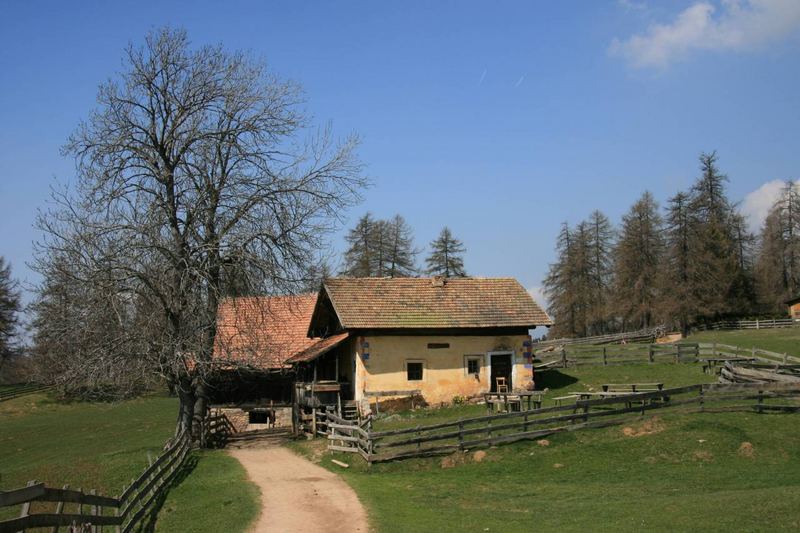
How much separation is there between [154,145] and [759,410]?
22794 millimetres

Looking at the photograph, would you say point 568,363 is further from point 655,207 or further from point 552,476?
point 655,207

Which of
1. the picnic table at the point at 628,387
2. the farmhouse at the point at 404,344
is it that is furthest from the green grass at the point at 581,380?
the picnic table at the point at 628,387

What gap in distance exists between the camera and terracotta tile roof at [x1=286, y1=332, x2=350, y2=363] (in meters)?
28.8

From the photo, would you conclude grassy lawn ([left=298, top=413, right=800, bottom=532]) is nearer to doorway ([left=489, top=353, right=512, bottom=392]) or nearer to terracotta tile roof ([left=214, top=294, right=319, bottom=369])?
terracotta tile roof ([left=214, top=294, right=319, bottom=369])

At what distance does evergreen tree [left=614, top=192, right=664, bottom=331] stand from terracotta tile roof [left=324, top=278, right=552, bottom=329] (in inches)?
1267

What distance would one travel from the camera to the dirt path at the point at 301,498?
13.8 metres

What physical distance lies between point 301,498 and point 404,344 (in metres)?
13.4

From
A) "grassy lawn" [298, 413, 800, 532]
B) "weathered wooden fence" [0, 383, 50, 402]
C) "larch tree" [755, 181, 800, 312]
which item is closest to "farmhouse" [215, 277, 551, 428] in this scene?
"grassy lawn" [298, 413, 800, 532]

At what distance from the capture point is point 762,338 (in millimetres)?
45656

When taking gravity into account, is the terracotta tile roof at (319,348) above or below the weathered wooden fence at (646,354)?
above

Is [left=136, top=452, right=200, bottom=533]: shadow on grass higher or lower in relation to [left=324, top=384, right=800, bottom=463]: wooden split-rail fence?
lower

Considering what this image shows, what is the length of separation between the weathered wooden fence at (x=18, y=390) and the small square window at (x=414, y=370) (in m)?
36.2

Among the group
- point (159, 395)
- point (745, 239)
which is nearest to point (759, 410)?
point (159, 395)

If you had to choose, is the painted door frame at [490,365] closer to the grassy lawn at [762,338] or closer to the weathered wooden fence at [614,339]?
the grassy lawn at [762,338]
